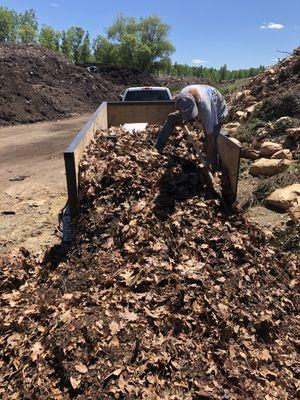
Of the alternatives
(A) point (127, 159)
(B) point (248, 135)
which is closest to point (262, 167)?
(B) point (248, 135)

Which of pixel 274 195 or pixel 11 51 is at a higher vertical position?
pixel 11 51

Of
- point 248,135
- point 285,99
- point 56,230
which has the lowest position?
point 56,230

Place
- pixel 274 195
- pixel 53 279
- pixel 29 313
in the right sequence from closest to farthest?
pixel 29 313 → pixel 53 279 → pixel 274 195

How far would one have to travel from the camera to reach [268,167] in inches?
308

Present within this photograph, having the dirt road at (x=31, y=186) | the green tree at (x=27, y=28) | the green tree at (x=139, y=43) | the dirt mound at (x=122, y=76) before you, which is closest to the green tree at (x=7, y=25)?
the green tree at (x=27, y=28)

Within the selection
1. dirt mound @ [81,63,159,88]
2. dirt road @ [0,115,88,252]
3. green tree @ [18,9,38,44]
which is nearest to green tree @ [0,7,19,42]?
green tree @ [18,9,38,44]

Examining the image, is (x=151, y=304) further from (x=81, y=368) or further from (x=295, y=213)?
(x=295, y=213)

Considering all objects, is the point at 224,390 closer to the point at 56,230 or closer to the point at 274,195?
the point at 56,230

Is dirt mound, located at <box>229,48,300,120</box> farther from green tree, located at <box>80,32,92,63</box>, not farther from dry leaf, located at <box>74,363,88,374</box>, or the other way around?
green tree, located at <box>80,32,92,63</box>

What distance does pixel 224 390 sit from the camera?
3.01m

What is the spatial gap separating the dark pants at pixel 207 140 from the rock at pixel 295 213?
50.9 inches

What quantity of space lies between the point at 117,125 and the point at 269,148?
3270 millimetres

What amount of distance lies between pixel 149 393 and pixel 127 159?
3.49 meters

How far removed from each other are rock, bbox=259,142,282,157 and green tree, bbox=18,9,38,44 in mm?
82916
